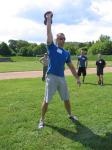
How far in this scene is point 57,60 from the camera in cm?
823

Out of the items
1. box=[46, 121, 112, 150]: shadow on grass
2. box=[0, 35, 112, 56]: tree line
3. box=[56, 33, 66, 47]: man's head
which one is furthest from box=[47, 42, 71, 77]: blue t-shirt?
box=[0, 35, 112, 56]: tree line

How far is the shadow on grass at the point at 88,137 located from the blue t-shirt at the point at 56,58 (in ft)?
3.84

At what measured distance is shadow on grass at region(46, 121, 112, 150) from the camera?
7258mm

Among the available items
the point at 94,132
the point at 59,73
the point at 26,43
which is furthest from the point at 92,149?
the point at 26,43

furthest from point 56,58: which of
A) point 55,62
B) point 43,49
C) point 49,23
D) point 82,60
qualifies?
point 43,49

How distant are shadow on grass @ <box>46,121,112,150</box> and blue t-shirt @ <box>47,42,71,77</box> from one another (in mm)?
1172

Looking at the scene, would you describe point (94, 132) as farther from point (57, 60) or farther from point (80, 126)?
point (57, 60)

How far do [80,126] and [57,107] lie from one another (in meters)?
2.43

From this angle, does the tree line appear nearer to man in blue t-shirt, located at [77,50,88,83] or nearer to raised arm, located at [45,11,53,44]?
man in blue t-shirt, located at [77,50,88,83]

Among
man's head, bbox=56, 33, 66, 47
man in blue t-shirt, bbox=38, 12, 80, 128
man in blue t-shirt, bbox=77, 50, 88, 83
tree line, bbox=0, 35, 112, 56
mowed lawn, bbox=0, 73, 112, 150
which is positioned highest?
man's head, bbox=56, 33, 66, 47

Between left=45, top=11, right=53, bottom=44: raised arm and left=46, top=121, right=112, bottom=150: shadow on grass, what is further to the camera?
left=45, top=11, right=53, bottom=44: raised arm

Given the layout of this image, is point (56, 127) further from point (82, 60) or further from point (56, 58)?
point (82, 60)

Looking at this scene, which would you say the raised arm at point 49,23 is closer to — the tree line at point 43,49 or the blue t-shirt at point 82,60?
the blue t-shirt at point 82,60

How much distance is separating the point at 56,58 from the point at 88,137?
5.57 feet
